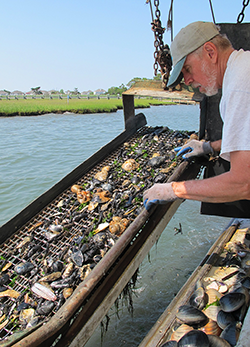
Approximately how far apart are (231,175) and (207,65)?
0.73 metres

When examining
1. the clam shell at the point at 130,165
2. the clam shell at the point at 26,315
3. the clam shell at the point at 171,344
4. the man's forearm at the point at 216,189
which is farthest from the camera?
the clam shell at the point at 130,165

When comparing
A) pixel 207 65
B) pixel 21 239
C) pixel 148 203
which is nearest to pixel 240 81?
pixel 207 65

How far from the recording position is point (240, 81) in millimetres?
1379

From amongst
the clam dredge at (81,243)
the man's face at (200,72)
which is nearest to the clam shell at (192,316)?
the clam dredge at (81,243)

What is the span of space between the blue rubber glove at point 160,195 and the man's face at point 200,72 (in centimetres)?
77

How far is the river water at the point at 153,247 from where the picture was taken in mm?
3456

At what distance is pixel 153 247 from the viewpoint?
566cm

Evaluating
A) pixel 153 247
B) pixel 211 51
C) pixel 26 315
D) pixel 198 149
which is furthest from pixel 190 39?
pixel 153 247

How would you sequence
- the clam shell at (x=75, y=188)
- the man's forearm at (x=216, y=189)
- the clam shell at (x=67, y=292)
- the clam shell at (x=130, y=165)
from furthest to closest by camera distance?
the clam shell at (x=130, y=165) < the clam shell at (x=75, y=188) < the clam shell at (x=67, y=292) < the man's forearm at (x=216, y=189)

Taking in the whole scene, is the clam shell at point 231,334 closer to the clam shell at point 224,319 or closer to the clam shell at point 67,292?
the clam shell at point 224,319

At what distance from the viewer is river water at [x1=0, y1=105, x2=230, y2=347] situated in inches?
136

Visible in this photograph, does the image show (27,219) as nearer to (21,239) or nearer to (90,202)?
(21,239)

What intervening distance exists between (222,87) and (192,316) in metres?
1.66

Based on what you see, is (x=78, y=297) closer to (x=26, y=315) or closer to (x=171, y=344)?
(x=26, y=315)
